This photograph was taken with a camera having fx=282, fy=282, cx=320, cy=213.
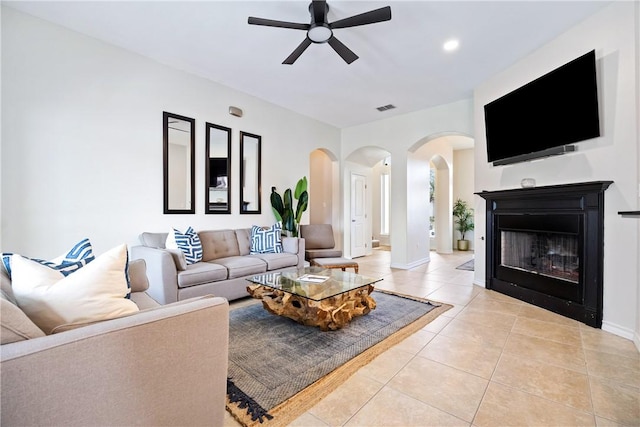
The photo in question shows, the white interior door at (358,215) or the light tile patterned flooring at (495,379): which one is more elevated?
the white interior door at (358,215)

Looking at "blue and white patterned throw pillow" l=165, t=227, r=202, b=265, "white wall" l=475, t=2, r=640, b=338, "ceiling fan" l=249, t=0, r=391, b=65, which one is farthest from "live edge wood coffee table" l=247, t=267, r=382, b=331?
"ceiling fan" l=249, t=0, r=391, b=65

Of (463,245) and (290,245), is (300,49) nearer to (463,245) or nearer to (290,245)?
(290,245)

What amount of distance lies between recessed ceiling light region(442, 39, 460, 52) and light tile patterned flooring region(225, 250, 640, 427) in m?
3.00

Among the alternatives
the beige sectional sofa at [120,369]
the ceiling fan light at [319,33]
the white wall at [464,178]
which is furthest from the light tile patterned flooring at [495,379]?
the white wall at [464,178]

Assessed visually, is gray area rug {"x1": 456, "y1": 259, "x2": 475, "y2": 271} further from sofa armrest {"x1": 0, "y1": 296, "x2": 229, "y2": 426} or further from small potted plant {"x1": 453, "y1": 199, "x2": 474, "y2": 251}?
sofa armrest {"x1": 0, "y1": 296, "x2": 229, "y2": 426}

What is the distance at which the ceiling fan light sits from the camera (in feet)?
8.33

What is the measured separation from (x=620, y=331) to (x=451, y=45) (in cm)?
325

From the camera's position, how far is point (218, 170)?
422cm

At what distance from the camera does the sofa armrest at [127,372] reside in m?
0.79

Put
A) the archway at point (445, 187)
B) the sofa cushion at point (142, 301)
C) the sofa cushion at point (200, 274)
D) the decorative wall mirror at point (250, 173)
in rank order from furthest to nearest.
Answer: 1. the archway at point (445, 187)
2. the decorative wall mirror at point (250, 173)
3. the sofa cushion at point (200, 274)
4. the sofa cushion at point (142, 301)

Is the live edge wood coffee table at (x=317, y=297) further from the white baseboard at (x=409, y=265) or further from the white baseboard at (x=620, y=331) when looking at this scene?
→ the white baseboard at (x=409, y=265)

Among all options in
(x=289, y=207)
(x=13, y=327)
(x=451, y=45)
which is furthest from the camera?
(x=289, y=207)

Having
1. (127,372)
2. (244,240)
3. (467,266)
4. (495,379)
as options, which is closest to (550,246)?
(495,379)

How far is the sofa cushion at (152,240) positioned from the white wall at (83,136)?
14cm
